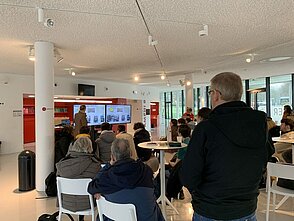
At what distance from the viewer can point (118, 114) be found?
13336mm

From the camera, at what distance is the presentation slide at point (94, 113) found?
458 inches

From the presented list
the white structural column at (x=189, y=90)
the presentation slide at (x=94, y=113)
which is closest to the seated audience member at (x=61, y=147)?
the white structural column at (x=189, y=90)

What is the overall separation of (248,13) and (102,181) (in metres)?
3.12

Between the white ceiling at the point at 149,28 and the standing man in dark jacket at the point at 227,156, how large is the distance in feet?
7.40

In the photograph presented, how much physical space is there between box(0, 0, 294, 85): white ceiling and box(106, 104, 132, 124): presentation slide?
17.9ft

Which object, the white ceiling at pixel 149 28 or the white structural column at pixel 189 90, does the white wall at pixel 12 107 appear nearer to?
the white ceiling at pixel 149 28

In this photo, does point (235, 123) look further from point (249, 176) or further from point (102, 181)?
point (102, 181)

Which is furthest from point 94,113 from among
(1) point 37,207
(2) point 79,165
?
(2) point 79,165

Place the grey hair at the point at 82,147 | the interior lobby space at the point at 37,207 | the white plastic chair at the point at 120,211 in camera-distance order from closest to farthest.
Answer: the white plastic chair at the point at 120,211 < the grey hair at the point at 82,147 < the interior lobby space at the point at 37,207

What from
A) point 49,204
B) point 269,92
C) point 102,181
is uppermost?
point 269,92

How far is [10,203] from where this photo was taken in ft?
14.7

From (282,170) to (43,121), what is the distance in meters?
3.88

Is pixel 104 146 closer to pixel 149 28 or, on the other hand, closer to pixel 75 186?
pixel 149 28

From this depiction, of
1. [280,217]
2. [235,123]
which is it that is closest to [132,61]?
[280,217]
